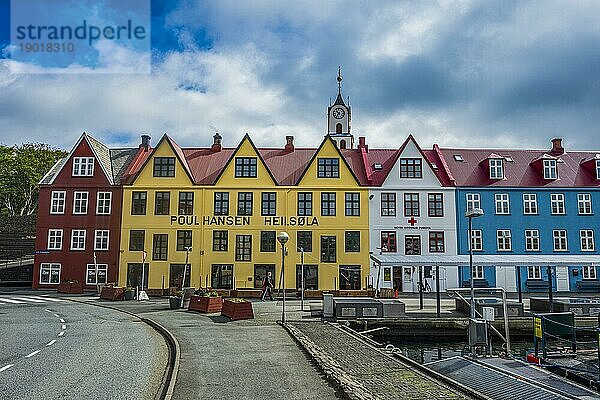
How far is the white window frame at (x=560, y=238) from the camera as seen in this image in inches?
1655

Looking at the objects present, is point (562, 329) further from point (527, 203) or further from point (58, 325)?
point (527, 203)

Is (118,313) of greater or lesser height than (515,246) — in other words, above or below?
below

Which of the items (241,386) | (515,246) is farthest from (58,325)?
(515,246)

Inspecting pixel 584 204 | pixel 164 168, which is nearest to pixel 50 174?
pixel 164 168

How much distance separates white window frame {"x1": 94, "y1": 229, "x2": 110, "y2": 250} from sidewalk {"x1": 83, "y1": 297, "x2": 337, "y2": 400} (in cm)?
2060

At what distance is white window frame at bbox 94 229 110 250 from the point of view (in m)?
42.8

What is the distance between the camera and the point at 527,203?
42938mm

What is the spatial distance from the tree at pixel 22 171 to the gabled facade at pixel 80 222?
Result: 23.8 meters

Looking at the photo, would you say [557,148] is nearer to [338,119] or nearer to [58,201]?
[338,119]

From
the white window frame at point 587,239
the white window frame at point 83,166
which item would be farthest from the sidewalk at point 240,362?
the white window frame at point 587,239

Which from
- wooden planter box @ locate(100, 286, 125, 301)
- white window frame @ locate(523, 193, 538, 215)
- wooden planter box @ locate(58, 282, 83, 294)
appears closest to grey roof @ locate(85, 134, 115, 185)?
wooden planter box @ locate(58, 282, 83, 294)

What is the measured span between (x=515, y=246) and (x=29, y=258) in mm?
44246

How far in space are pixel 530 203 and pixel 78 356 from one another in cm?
3692

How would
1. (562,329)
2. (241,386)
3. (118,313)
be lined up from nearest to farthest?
(241,386) < (562,329) < (118,313)
